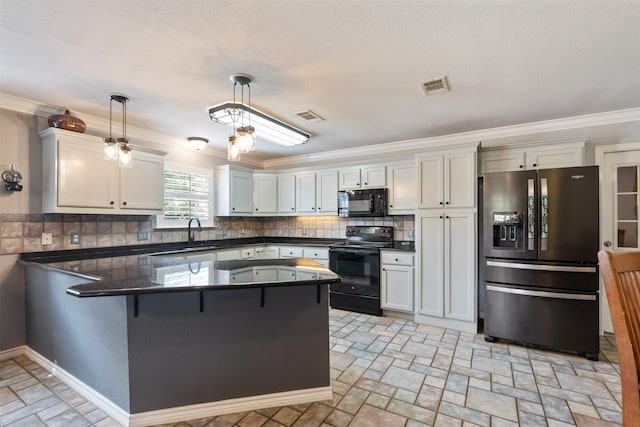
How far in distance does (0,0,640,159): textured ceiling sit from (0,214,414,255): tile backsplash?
1.12 meters

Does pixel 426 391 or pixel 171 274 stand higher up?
pixel 171 274

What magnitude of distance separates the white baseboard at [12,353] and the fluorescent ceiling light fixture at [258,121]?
281cm

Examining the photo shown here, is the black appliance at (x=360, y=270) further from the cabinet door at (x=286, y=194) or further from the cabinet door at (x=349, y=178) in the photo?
the cabinet door at (x=286, y=194)

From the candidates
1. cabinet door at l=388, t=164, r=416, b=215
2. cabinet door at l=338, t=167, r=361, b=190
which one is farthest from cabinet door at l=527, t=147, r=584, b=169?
→ cabinet door at l=338, t=167, r=361, b=190

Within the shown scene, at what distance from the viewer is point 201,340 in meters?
1.99

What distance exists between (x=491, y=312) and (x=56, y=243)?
443 cm

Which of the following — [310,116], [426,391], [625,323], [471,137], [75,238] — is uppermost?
[310,116]

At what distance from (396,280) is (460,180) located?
146cm

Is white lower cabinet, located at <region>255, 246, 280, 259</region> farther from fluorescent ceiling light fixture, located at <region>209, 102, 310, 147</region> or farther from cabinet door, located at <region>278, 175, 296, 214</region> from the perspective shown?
fluorescent ceiling light fixture, located at <region>209, 102, 310, 147</region>

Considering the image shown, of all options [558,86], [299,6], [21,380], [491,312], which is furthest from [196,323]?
[558,86]

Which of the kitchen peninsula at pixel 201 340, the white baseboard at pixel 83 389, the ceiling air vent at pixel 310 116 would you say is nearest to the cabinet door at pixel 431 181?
the ceiling air vent at pixel 310 116

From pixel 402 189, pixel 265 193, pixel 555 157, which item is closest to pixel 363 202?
pixel 402 189

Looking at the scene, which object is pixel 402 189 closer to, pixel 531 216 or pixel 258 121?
pixel 531 216

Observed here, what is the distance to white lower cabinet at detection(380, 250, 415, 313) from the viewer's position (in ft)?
12.7
